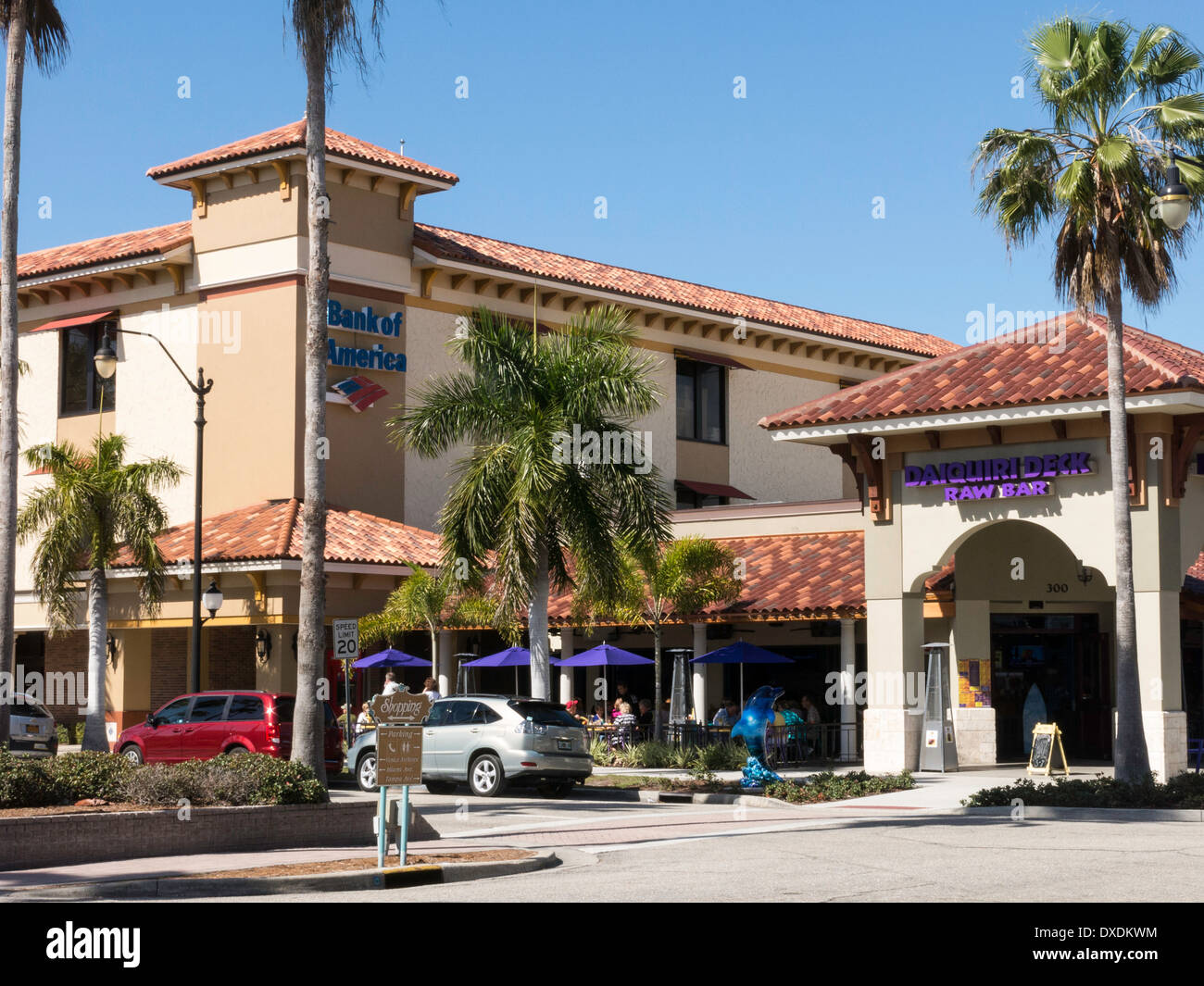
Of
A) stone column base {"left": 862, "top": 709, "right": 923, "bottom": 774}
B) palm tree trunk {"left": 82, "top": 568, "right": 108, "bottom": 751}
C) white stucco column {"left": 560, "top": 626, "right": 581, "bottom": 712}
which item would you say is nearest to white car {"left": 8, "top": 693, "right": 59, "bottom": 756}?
palm tree trunk {"left": 82, "top": 568, "right": 108, "bottom": 751}

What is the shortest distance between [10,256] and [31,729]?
11.7 meters

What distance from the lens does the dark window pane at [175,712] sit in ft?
84.7

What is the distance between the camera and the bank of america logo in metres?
35.3

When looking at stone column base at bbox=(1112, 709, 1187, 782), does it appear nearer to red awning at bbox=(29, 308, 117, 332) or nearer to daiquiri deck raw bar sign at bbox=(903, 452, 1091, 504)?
daiquiri deck raw bar sign at bbox=(903, 452, 1091, 504)

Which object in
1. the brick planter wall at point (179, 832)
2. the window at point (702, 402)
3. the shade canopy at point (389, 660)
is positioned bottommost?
the brick planter wall at point (179, 832)

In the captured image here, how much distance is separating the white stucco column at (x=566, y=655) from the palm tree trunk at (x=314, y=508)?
53.9 feet

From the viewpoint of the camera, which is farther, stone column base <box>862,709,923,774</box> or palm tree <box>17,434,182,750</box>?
palm tree <box>17,434,182,750</box>

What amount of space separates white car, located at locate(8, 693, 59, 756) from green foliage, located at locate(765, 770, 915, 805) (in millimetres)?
13917

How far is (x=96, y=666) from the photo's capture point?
29.5 metres

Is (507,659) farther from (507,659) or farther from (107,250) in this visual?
(107,250)

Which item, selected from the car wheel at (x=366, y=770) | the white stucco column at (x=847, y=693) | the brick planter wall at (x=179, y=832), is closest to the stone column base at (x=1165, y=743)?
the white stucco column at (x=847, y=693)

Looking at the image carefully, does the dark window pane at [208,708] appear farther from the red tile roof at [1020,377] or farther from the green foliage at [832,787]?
the red tile roof at [1020,377]
